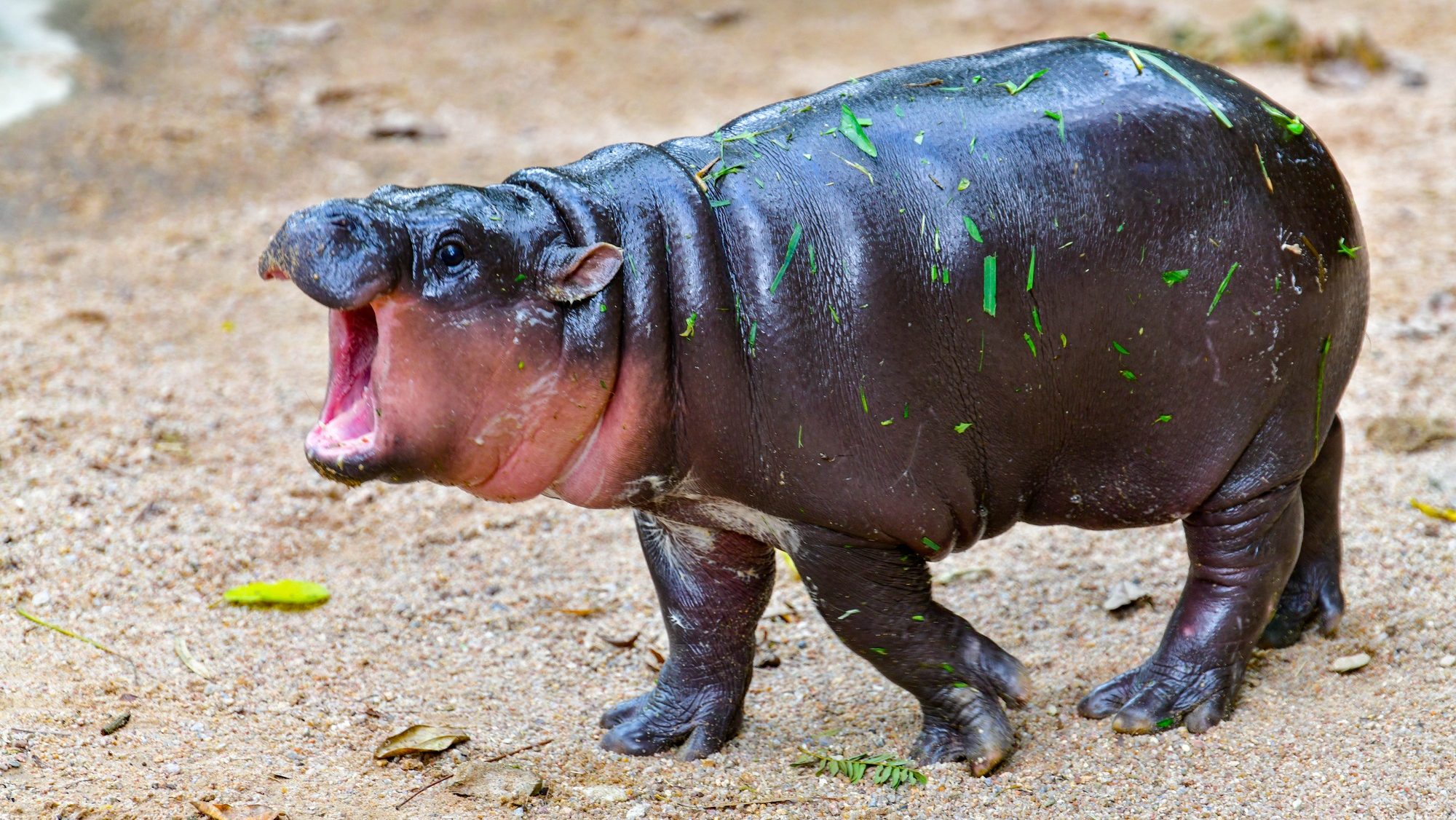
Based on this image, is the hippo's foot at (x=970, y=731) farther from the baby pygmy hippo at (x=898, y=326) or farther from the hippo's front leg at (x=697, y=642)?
the hippo's front leg at (x=697, y=642)

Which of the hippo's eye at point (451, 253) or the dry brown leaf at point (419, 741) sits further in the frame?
the dry brown leaf at point (419, 741)

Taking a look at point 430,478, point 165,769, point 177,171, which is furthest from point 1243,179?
point 177,171

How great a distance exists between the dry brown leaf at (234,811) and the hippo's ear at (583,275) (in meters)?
1.31

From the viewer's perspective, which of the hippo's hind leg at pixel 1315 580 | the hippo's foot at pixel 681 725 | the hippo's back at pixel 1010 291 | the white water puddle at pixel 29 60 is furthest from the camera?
the white water puddle at pixel 29 60

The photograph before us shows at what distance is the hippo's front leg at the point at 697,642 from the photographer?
3.76 m

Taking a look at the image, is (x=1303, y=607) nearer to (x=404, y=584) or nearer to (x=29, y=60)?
(x=404, y=584)

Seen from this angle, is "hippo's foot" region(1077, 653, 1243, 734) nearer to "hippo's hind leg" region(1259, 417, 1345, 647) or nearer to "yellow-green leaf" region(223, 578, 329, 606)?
"hippo's hind leg" region(1259, 417, 1345, 647)

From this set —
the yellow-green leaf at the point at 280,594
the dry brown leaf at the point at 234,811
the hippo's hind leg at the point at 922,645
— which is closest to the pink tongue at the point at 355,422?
the dry brown leaf at the point at 234,811

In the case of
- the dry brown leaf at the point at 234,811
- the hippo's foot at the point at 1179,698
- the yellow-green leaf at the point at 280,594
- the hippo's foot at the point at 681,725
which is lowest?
the yellow-green leaf at the point at 280,594

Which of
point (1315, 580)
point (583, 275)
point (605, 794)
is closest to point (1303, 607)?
point (1315, 580)

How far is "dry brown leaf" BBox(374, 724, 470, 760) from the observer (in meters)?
3.68

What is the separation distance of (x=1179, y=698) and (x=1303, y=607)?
70 centimetres

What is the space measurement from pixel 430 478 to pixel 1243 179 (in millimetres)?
1954

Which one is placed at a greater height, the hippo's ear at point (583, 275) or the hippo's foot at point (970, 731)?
the hippo's ear at point (583, 275)
